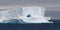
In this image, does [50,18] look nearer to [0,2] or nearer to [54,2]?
[54,2]

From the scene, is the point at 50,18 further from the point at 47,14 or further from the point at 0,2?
the point at 0,2

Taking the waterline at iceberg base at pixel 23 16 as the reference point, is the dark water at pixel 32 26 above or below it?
below

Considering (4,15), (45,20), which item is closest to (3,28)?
(4,15)

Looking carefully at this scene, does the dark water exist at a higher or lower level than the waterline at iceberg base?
lower

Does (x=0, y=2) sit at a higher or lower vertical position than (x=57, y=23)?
higher

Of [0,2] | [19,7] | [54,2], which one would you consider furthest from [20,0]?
[54,2]

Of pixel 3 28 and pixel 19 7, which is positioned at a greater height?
pixel 19 7
